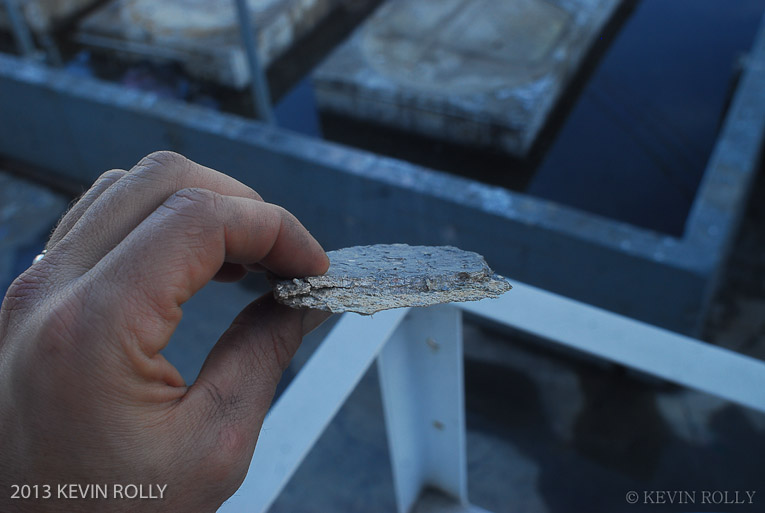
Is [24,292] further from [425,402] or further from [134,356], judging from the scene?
[425,402]

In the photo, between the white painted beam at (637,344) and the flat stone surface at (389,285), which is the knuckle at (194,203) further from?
the white painted beam at (637,344)

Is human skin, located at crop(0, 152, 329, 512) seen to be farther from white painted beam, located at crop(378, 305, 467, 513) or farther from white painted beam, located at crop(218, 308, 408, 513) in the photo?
white painted beam, located at crop(378, 305, 467, 513)

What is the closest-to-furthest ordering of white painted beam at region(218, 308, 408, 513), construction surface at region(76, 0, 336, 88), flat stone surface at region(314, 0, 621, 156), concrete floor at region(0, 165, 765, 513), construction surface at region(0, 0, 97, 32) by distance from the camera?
1. white painted beam at region(218, 308, 408, 513)
2. concrete floor at region(0, 165, 765, 513)
3. flat stone surface at region(314, 0, 621, 156)
4. construction surface at region(76, 0, 336, 88)
5. construction surface at region(0, 0, 97, 32)

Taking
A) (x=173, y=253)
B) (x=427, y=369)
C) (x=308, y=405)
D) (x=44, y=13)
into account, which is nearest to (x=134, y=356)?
(x=173, y=253)

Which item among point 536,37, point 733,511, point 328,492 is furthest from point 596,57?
point 328,492

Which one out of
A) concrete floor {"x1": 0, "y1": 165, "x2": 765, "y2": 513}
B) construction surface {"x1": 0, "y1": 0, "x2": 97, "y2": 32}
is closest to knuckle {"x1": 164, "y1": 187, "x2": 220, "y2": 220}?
concrete floor {"x1": 0, "y1": 165, "x2": 765, "y2": 513}

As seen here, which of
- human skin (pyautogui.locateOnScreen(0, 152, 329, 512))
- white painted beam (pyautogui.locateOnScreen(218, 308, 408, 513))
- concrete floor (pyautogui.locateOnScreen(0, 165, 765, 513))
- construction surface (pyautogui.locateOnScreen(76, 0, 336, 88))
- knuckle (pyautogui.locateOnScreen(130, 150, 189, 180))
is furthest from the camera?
construction surface (pyautogui.locateOnScreen(76, 0, 336, 88))

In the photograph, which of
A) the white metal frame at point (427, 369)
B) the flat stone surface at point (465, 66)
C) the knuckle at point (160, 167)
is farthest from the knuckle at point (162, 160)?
the flat stone surface at point (465, 66)

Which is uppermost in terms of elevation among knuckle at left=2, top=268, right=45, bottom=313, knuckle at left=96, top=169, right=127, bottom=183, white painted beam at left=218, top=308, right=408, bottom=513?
knuckle at left=96, top=169, right=127, bottom=183
